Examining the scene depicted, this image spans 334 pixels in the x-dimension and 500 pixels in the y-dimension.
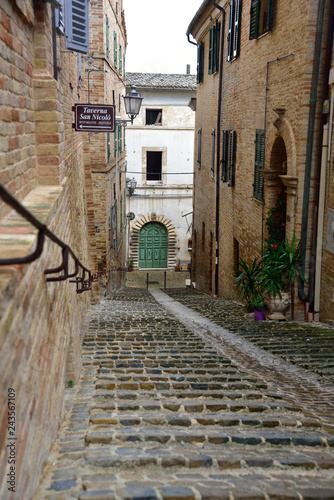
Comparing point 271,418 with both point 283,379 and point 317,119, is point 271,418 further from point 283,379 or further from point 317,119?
point 317,119

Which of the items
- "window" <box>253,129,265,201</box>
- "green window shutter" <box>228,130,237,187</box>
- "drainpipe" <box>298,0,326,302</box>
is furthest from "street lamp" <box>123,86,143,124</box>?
"drainpipe" <box>298,0,326,302</box>

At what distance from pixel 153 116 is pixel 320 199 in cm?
2075

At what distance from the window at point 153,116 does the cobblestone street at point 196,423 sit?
71.9 ft

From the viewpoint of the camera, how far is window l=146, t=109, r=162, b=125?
94.1ft

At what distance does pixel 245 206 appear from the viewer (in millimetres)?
13219

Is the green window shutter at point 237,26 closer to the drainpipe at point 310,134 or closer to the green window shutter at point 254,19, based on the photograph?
the green window shutter at point 254,19

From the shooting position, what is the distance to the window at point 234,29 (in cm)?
1372

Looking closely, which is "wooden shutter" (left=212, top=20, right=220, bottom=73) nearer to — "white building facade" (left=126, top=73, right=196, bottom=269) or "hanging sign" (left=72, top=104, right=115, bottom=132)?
"hanging sign" (left=72, top=104, right=115, bottom=132)

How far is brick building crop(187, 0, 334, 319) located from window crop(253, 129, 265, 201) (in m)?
0.02

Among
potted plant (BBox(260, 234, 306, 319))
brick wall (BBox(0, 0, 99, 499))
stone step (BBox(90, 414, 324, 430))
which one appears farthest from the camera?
potted plant (BBox(260, 234, 306, 319))

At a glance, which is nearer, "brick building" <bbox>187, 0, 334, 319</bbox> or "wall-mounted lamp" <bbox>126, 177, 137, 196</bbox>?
"brick building" <bbox>187, 0, 334, 319</bbox>

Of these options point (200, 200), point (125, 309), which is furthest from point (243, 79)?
point (200, 200)

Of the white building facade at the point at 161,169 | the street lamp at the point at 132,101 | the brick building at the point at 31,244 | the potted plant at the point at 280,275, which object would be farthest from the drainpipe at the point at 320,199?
the white building facade at the point at 161,169

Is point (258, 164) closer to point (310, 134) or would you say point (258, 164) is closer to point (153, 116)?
point (310, 134)
